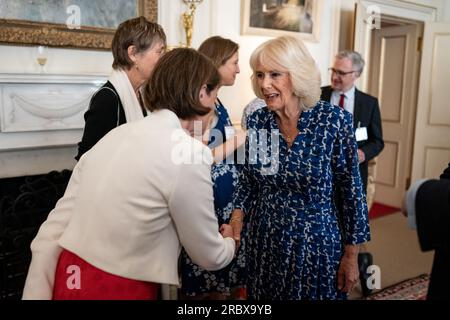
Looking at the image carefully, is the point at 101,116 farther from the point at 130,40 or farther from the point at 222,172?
the point at 222,172

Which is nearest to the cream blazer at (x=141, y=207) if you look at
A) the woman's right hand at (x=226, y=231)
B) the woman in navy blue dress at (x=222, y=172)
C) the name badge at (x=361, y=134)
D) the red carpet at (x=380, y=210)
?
the woman's right hand at (x=226, y=231)

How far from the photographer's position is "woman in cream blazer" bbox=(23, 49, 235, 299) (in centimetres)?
119

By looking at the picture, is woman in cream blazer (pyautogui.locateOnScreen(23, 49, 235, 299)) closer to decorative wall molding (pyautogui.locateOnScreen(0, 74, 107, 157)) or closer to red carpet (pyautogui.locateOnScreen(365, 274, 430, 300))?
decorative wall molding (pyautogui.locateOnScreen(0, 74, 107, 157))

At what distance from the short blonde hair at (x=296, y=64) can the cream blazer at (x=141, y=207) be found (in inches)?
25.8

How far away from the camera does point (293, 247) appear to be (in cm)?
175

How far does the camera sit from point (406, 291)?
11.5ft

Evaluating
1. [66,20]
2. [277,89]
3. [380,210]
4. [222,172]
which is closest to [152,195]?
[277,89]

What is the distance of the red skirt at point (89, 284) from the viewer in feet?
4.10

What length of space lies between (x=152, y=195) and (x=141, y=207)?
0.05 metres

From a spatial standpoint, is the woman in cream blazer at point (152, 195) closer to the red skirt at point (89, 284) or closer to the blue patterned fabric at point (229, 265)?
the red skirt at point (89, 284)

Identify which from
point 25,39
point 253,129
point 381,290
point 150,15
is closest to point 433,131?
point 381,290

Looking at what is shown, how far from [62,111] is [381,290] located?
9.52 ft

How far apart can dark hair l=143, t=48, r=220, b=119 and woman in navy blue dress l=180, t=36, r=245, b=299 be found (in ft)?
4.44

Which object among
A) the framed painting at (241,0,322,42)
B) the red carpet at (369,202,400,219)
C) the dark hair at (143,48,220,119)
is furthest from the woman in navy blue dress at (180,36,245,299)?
the red carpet at (369,202,400,219)
